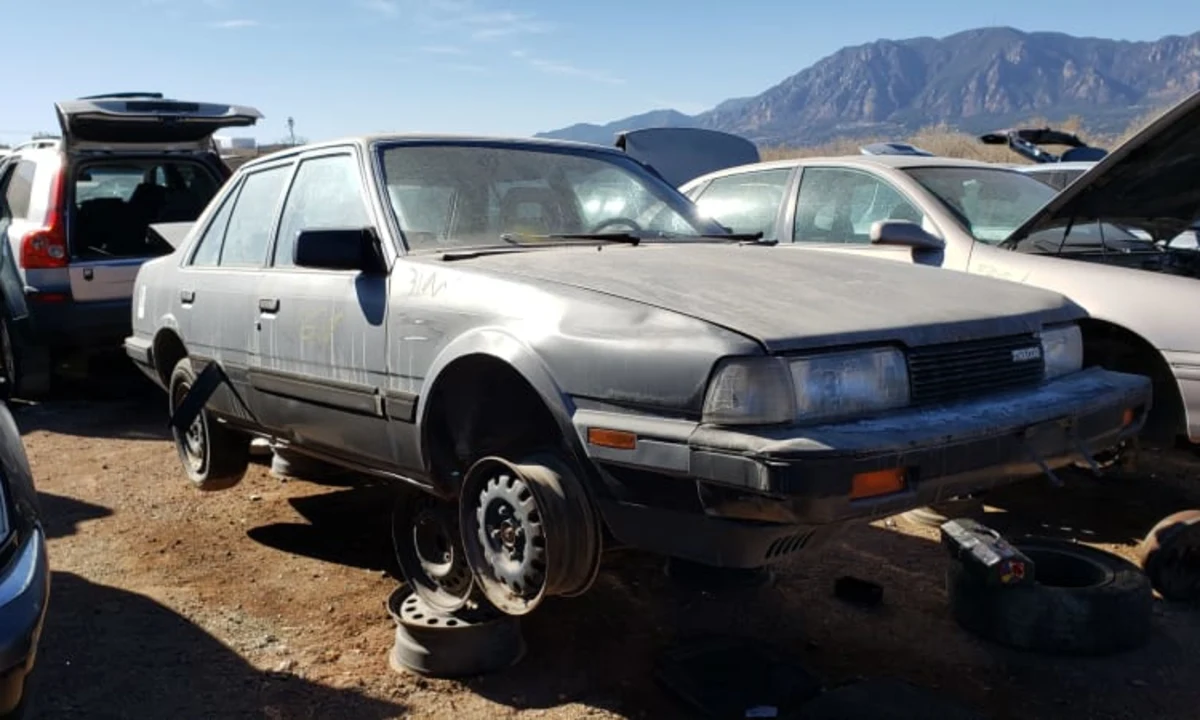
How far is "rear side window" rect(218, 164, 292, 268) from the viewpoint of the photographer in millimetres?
4551

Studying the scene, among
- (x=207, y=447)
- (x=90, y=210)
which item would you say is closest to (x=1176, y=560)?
(x=207, y=447)

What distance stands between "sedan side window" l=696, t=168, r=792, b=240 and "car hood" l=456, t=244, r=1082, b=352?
8.31ft

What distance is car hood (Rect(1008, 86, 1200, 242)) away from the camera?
434 cm

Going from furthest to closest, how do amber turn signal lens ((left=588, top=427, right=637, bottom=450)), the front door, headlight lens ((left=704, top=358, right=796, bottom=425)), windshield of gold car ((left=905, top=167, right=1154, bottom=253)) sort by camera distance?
1. windshield of gold car ((left=905, top=167, right=1154, bottom=253))
2. the front door
3. amber turn signal lens ((left=588, top=427, right=637, bottom=450))
4. headlight lens ((left=704, top=358, right=796, bottom=425))

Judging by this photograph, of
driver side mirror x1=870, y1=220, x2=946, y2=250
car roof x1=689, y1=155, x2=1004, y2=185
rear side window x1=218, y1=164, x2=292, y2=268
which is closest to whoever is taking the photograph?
rear side window x1=218, y1=164, x2=292, y2=268

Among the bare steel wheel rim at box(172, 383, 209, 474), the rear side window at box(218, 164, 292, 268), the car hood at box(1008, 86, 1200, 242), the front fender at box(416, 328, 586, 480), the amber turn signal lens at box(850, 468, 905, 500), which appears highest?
the car hood at box(1008, 86, 1200, 242)

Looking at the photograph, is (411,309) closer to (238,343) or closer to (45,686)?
(238,343)

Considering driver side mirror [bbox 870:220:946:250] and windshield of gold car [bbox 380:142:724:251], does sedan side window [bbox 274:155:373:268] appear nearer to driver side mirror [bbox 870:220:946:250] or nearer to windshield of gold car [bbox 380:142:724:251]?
windshield of gold car [bbox 380:142:724:251]

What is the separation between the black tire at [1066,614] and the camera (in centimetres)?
351

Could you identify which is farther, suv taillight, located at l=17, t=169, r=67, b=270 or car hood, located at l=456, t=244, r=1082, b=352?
suv taillight, located at l=17, t=169, r=67, b=270

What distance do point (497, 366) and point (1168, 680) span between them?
7.55 feet

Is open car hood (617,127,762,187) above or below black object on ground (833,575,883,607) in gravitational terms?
above

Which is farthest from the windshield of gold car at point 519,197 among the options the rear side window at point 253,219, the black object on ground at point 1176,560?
the black object on ground at point 1176,560

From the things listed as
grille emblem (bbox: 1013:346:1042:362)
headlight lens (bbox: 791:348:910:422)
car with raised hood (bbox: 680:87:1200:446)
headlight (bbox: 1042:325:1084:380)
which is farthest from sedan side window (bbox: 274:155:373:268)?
headlight (bbox: 1042:325:1084:380)
